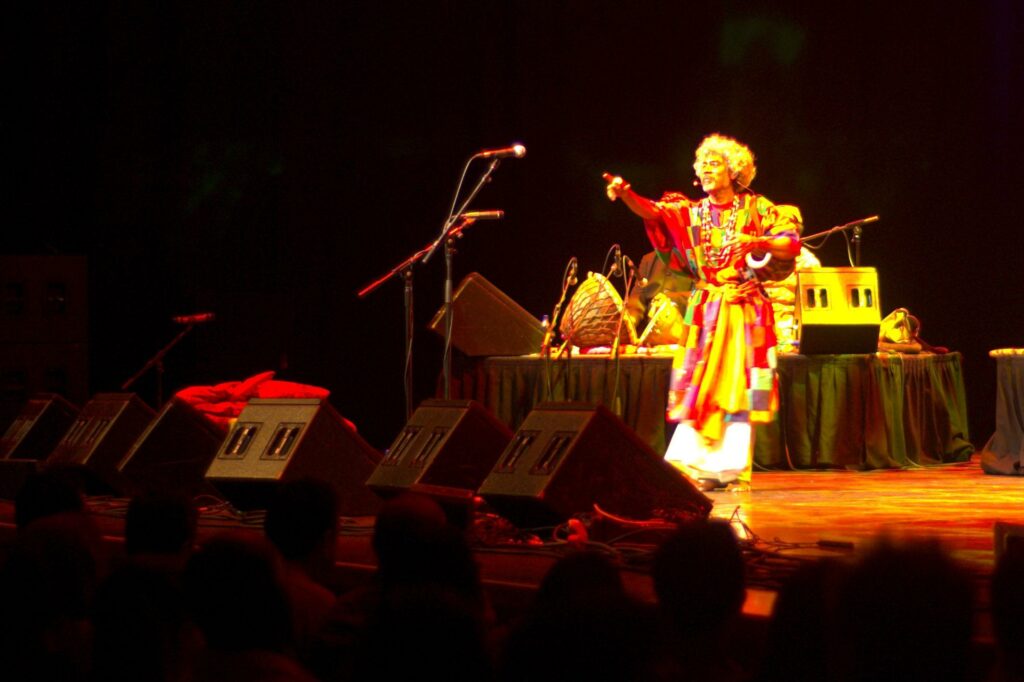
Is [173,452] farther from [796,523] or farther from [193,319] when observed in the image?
[796,523]

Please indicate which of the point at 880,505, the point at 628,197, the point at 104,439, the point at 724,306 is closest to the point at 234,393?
the point at 104,439

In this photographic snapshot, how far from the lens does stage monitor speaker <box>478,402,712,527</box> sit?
4805 mm

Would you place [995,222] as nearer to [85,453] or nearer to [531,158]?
[531,158]

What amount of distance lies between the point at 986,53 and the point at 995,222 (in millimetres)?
1100

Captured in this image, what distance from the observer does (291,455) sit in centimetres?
568

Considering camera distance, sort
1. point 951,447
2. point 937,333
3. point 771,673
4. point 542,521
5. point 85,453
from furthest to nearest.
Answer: point 937,333, point 951,447, point 85,453, point 542,521, point 771,673

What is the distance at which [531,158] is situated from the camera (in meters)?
10.2

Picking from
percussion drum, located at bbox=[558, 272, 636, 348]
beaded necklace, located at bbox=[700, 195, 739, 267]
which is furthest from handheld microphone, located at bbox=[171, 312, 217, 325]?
beaded necklace, located at bbox=[700, 195, 739, 267]

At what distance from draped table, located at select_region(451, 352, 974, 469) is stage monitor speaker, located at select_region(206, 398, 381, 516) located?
8.24 feet

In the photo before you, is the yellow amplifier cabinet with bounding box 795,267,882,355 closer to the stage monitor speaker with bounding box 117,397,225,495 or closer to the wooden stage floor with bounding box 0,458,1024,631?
the wooden stage floor with bounding box 0,458,1024,631

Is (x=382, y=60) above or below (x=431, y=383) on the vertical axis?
above

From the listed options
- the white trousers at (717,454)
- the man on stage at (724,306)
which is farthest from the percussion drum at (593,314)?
the white trousers at (717,454)

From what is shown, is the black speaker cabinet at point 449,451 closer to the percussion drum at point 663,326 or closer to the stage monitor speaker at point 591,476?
the stage monitor speaker at point 591,476

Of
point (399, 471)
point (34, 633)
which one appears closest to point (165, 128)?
point (399, 471)
